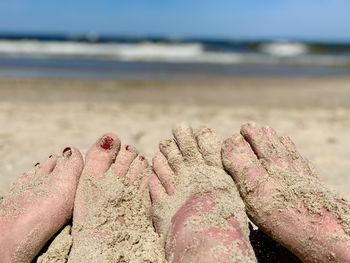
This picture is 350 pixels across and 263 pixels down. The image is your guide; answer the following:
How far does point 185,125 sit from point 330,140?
2.31 m

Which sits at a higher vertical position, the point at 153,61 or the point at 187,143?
the point at 187,143

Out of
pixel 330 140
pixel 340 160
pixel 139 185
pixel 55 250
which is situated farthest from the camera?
pixel 330 140

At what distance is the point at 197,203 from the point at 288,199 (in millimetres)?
287

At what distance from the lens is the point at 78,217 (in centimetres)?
174

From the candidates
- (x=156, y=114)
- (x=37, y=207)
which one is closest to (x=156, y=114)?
(x=156, y=114)

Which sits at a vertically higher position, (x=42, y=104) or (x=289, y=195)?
(x=289, y=195)

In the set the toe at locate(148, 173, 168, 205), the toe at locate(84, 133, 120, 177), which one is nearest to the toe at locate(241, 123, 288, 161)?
the toe at locate(148, 173, 168, 205)

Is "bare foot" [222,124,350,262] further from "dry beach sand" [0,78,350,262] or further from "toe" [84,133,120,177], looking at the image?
"dry beach sand" [0,78,350,262]

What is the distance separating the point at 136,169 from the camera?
6.47 feet

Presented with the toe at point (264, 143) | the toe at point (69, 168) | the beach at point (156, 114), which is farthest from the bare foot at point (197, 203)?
the beach at point (156, 114)

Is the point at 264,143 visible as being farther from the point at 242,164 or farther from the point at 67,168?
the point at 67,168

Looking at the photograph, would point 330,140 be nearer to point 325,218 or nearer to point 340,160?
point 340,160

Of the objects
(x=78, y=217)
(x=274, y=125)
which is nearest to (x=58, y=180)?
(x=78, y=217)

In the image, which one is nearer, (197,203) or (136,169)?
(197,203)
